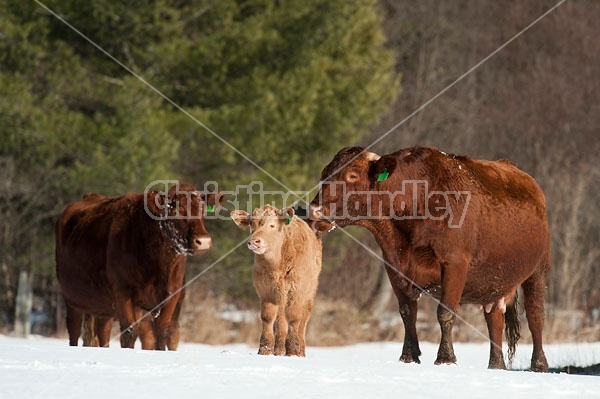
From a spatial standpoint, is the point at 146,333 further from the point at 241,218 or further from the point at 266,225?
the point at 266,225

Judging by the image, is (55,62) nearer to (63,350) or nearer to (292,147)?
(292,147)

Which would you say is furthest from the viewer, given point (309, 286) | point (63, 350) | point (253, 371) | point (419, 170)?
point (309, 286)

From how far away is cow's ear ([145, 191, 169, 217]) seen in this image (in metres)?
11.0

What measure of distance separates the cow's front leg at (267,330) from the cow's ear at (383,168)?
1788 mm

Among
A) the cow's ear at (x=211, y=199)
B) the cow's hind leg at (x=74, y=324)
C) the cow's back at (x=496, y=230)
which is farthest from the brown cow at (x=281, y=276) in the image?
the cow's hind leg at (x=74, y=324)

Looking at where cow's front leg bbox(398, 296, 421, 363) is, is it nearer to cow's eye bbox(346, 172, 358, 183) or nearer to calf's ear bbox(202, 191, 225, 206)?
cow's eye bbox(346, 172, 358, 183)

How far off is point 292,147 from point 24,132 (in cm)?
478

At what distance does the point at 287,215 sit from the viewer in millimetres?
10211

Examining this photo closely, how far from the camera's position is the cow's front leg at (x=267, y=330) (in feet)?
30.9

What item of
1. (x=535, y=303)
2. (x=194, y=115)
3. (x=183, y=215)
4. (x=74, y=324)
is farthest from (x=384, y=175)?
(x=194, y=115)

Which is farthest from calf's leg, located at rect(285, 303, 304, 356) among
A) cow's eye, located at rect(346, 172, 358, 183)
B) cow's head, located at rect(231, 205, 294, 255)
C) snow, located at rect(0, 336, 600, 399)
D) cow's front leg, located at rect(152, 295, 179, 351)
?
snow, located at rect(0, 336, 600, 399)

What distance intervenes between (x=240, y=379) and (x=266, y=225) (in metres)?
3.73

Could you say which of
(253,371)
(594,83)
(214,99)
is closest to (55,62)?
(214,99)

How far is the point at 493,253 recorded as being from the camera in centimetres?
892
